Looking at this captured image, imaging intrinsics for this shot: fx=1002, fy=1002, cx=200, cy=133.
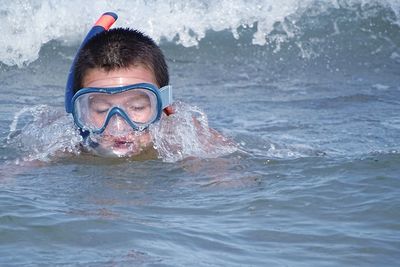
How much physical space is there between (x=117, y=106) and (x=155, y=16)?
612cm

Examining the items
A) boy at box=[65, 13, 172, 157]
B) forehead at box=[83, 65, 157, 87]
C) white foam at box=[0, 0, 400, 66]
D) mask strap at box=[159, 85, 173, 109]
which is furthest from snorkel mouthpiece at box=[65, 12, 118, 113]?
white foam at box=[0, 0, 400, 66]

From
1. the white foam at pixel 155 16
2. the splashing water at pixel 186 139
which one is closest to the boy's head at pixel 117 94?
the splashing water at pixel 186 139

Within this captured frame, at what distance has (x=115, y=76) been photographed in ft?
18.4

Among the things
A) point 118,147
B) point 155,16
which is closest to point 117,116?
point 118,147

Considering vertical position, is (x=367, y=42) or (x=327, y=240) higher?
(x=367, y=42)

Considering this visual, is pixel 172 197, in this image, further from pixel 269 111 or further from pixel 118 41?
pixel 269 111

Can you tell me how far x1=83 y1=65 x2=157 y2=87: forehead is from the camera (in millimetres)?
5594

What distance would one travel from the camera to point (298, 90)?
27.7 ft

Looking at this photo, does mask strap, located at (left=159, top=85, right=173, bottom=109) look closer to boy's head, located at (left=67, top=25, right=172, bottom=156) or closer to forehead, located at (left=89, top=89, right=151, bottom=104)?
boy's head, located at (left=67, top=25, right=172, bottom=156)

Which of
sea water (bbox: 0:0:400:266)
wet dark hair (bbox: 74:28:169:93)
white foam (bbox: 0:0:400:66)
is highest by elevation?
white foam (bbox: 0:0:400:66)

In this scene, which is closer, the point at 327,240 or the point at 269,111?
the point at 327,240

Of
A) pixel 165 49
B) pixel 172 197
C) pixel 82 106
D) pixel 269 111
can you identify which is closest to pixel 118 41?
pixel 82 106

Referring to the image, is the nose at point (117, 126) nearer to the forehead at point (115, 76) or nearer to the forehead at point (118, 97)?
the forehead at point (118, 97)

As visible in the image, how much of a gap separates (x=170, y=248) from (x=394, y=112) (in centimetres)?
372
